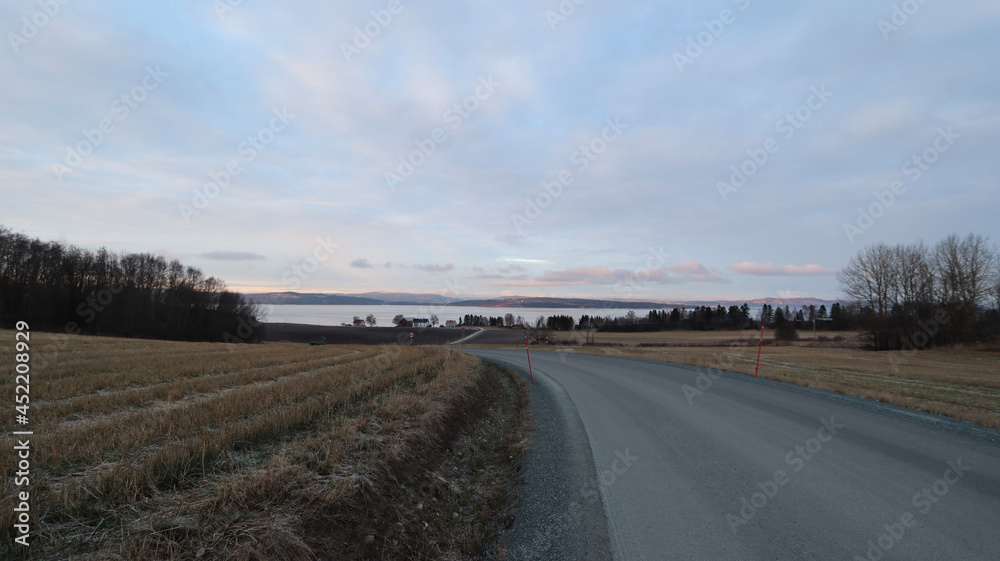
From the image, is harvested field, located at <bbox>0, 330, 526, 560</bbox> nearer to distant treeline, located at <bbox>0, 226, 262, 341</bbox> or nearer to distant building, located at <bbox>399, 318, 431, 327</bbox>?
distant treeline, located at <bbox>0, 226, 262, 341</bbox>

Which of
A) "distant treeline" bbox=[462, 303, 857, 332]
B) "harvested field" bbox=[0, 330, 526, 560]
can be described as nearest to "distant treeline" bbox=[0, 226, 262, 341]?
"distant treeline" bbox=[462, 303, 857, 332]

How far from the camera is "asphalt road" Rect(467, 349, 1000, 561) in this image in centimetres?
386

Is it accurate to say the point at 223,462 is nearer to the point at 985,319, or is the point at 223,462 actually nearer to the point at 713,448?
the point at 713,448

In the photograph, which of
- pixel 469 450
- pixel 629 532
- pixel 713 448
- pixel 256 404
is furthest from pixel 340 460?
pixel 713 448
